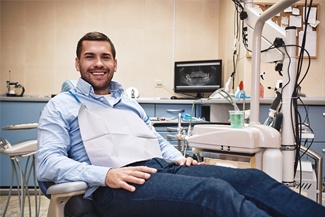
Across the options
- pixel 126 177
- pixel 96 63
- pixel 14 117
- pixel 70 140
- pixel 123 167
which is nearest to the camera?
pixel 126 177

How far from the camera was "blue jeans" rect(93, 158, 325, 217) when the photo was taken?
0.88m

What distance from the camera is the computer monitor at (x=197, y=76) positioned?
3.61 meters

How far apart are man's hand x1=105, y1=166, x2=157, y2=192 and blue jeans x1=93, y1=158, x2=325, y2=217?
2 cm

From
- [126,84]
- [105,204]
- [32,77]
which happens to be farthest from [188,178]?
[32,77]

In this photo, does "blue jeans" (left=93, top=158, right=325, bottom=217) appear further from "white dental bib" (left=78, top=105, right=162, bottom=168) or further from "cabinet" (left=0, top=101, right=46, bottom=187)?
"cabinet" (left=0, top=101, right=46, bottom=187)

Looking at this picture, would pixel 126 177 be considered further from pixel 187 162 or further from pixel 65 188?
pixel 187 162

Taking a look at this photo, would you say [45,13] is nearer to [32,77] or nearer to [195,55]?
[32,77]

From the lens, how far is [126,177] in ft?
3.38

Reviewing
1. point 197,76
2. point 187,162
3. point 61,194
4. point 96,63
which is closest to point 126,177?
point 61,194

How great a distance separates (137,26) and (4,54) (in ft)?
5.61

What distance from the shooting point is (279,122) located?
4.46ft

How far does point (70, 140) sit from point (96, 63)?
0.40 metres

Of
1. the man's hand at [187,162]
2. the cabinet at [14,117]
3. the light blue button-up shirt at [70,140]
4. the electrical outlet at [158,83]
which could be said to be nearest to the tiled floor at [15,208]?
the cabinet at [14,117]

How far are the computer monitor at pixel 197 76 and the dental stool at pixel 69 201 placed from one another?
9.15ft
